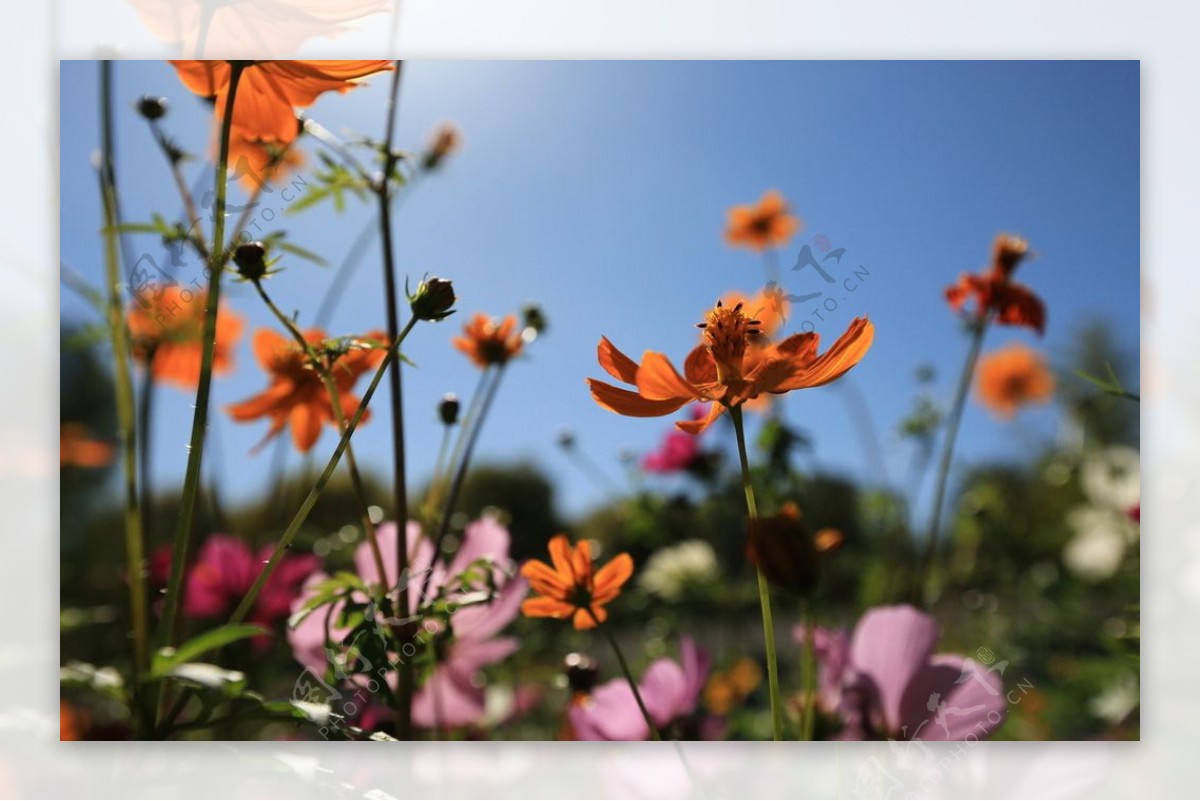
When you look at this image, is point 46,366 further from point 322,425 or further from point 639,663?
point 639,663

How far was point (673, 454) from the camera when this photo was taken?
3.96 feet

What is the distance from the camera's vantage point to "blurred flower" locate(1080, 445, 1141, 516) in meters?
1.21

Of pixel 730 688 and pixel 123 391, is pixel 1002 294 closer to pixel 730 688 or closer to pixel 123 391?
pixel 730 688

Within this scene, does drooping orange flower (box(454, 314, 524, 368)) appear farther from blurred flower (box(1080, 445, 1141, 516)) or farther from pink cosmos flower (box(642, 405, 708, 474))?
blurred flower (box(1080, 445, 1141, 516))

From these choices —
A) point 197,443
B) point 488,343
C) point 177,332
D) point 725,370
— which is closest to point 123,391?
point 177,332

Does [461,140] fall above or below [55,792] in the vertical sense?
above

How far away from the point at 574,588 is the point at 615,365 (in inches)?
9.1

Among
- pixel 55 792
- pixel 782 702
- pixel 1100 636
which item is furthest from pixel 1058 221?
pixel 55 792

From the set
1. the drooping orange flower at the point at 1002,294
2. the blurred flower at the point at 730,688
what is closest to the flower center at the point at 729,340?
the drooping orange flower at the point at 1002,294

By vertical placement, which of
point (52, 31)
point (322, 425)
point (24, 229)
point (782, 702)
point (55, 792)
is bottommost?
point (55, 792)

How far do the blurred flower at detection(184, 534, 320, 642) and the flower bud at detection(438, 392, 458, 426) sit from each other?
0.65ft

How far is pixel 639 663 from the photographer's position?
1239 millimetres

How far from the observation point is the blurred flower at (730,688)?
1.19m

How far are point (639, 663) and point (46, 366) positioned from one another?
29.2 inches
